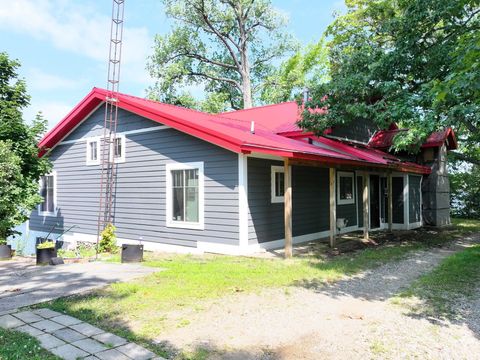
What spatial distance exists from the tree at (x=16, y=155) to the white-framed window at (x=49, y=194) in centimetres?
251

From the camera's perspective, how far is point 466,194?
20.4 metres

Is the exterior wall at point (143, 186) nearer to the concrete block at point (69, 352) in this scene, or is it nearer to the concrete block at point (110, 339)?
the concrete block at point (110, 339)

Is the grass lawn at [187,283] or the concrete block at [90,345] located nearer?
the concrete block at [90,345]

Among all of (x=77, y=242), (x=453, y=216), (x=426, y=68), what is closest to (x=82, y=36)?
(x=77, y=242)

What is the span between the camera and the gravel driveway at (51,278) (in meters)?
5.40

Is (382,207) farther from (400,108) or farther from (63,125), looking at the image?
(63,125)

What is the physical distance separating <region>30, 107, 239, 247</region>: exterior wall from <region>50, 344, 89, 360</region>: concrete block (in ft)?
17.7

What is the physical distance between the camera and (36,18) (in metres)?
14.9

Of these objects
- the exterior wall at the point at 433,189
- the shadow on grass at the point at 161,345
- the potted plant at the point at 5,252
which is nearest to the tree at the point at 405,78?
the exterior wall at the point at 433,189

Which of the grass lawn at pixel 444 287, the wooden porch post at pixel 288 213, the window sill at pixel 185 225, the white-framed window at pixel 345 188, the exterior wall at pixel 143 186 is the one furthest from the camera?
the white-framed window at pixel 345 188

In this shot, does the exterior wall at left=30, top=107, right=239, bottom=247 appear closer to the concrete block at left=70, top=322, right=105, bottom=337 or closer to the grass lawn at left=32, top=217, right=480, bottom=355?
the grass lawn at left=32, top=217, right=480, bottom=355

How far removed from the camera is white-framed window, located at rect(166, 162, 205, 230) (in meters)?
9.45

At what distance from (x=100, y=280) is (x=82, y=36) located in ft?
52.0

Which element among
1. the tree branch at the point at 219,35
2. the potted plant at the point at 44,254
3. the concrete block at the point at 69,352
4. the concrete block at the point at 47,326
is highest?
the tree branch at the point at 219,35
